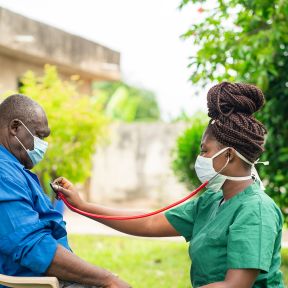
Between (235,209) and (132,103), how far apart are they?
18465 mm

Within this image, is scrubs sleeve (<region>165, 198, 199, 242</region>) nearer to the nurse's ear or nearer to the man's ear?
the nurse's ear

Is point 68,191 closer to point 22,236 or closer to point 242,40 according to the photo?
point 22,236

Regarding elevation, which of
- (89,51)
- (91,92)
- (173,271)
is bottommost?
(173,271)

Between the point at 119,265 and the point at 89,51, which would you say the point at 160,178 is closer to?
the point at 89,51

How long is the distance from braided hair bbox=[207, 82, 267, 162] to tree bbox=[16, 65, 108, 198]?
6592 mm

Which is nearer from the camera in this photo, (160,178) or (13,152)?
(13,152)

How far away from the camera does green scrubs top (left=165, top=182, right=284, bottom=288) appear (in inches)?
112

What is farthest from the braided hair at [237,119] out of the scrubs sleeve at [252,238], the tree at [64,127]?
the tree at [64,127]

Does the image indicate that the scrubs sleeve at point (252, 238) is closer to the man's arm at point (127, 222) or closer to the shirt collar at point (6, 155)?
the man's arm at point (127, 222)

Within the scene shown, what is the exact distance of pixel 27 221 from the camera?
2.90 meters

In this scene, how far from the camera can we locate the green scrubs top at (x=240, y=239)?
2.84 meters

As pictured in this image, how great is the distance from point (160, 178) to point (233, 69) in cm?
927

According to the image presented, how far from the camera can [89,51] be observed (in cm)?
1362

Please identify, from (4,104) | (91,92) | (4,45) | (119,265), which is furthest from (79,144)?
(4,104)
